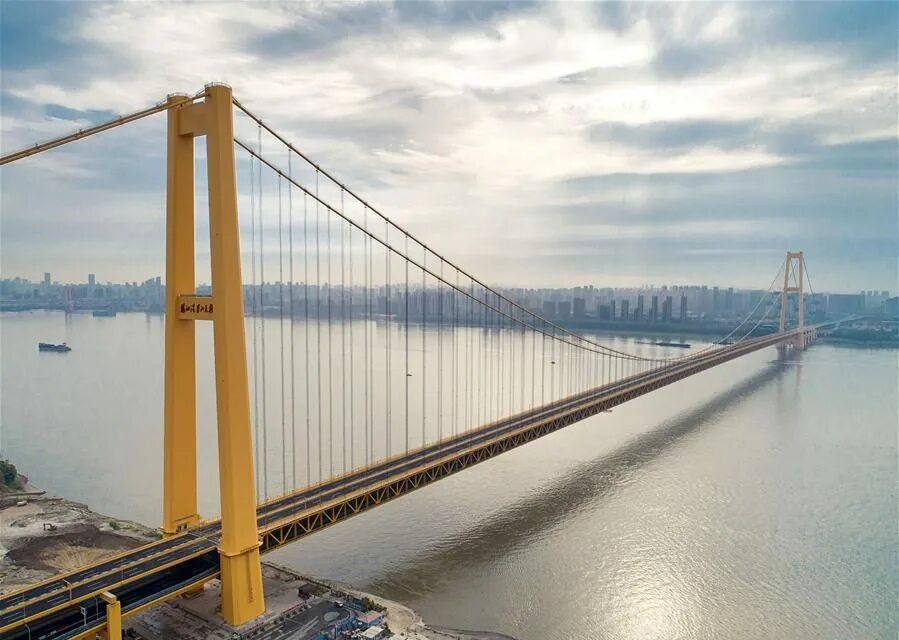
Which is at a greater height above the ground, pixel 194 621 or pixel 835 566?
pixel 194 621

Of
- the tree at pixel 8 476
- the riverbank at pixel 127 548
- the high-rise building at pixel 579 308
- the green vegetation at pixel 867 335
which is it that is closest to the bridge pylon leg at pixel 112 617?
the riverbank at pixel 127 548

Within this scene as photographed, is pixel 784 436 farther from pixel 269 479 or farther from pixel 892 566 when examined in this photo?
pixel 269 479

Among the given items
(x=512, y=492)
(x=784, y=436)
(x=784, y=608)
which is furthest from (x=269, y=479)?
(x=784, y=436)

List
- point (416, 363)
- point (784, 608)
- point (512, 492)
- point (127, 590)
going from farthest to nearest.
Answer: point (416, 363), point (512, 492), point (784, 608), point (127, 590)

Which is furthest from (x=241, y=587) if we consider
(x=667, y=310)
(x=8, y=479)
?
(x=667, y=310)

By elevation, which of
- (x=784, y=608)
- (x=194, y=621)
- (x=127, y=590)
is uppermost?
(x=127, y=590)

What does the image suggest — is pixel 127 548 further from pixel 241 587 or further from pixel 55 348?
pixel 55 348

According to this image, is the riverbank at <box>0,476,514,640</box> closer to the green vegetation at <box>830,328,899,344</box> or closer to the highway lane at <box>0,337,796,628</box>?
the highway lane at <box>0,337,796,628</box>

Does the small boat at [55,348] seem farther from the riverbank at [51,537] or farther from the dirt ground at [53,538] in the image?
the dirt ground at [53,538]
